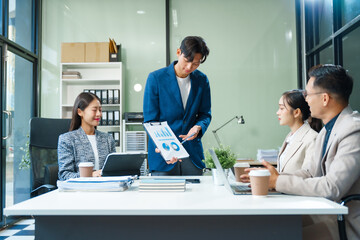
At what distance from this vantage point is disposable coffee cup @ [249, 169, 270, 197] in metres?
1.27

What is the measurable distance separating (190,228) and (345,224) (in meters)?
0.61

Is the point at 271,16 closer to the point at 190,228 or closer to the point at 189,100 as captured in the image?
the point at 189,100

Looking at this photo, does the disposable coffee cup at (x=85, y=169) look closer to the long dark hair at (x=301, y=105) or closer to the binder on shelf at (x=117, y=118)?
the long dark hair at (x=301, y=105)

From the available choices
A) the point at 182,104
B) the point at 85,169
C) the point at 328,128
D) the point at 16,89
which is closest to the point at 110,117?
the point at 16,89

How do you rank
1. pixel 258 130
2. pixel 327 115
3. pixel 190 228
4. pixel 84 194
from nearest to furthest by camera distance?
pixel 190 228
pixel 84 194
pixel 327 115
pixel 258 130

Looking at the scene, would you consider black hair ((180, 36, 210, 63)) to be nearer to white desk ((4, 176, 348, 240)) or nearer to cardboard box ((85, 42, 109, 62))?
white desk ((4, 176, 348, 240))

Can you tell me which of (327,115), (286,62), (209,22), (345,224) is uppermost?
(209,22)

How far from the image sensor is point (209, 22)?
5.03 m

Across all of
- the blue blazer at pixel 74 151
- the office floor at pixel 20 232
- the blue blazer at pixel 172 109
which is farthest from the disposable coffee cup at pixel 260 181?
the office floor at pixel 20 232

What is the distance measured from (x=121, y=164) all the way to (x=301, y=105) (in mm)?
1116

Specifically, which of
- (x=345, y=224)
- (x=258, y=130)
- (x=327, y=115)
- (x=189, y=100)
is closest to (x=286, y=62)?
(x=258, y=130)

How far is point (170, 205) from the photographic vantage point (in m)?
1.13

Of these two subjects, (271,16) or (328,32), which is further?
(271,16)

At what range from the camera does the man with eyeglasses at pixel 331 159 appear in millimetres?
1297
